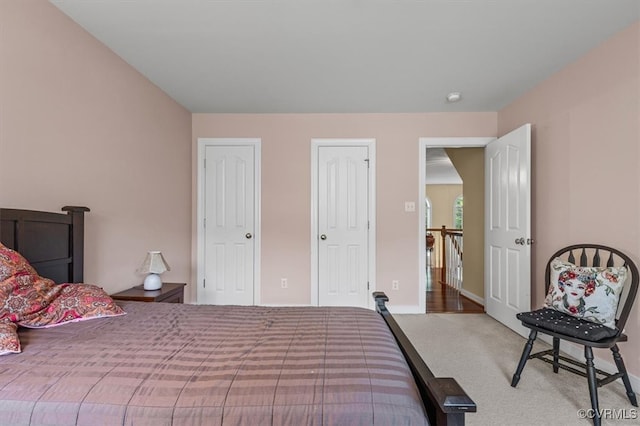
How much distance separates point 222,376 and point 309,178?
2.87 meters

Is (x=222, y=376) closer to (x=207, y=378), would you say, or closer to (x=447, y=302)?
(x=207, y=378)

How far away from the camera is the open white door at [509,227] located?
275 cm

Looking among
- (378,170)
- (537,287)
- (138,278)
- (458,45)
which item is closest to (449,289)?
(537,287)

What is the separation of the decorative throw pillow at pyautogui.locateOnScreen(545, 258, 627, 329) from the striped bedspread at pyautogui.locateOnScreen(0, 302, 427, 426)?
1.51m

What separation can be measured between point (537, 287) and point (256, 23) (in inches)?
127

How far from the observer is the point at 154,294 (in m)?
2.28

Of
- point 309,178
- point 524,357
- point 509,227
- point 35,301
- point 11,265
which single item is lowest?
point 524,357

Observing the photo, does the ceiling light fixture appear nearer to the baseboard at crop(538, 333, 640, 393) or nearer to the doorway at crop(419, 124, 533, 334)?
the doorway at crop(419, 124, 533, 334)

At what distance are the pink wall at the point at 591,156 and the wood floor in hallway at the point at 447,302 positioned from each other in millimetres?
1073

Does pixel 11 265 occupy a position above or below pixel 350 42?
below

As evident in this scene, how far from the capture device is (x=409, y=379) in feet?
3.07

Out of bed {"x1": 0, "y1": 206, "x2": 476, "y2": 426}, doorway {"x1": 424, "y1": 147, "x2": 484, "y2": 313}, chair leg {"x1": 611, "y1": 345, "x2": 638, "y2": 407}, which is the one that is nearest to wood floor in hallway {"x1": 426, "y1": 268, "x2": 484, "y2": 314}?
doorway {"x1": 424, "y1": 147, "x2": 484, "y2": 313}

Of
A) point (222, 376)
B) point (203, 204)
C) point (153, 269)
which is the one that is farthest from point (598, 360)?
point (203, 204)

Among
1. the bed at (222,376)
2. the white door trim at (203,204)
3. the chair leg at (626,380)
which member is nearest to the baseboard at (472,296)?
the chair leg at (626,380)
